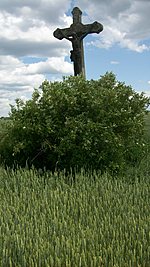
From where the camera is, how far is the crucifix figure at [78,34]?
10.2 m

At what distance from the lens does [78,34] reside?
408 inches

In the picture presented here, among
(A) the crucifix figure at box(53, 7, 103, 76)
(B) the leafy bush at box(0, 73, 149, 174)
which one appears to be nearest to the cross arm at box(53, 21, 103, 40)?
(A) the crucifix figure at box(53, 7, 103, 76)

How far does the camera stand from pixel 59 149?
7504 mm

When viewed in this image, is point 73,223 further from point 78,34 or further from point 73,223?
point 78,34

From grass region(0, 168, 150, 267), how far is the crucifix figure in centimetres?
391

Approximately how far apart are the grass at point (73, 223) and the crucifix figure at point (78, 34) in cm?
391

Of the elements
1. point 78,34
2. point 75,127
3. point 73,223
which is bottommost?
point 73,223

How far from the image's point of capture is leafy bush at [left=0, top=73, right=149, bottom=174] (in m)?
7.51

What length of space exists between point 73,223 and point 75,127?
2.69 meters

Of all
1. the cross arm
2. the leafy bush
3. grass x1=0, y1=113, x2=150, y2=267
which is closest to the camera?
grass x1=0, y1=113, x2=150, y2=267

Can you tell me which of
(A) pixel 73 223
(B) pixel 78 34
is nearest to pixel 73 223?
(A) pixel 73 223

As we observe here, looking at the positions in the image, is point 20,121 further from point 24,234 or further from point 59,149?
point 24,234

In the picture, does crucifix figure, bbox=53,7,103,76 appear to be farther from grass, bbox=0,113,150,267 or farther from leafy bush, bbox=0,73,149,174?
grass, bbox=0,113,150,267

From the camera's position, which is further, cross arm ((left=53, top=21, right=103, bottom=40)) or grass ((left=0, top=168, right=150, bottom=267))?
cross arm ((left=53, top=21, right=103, bottom=40))
